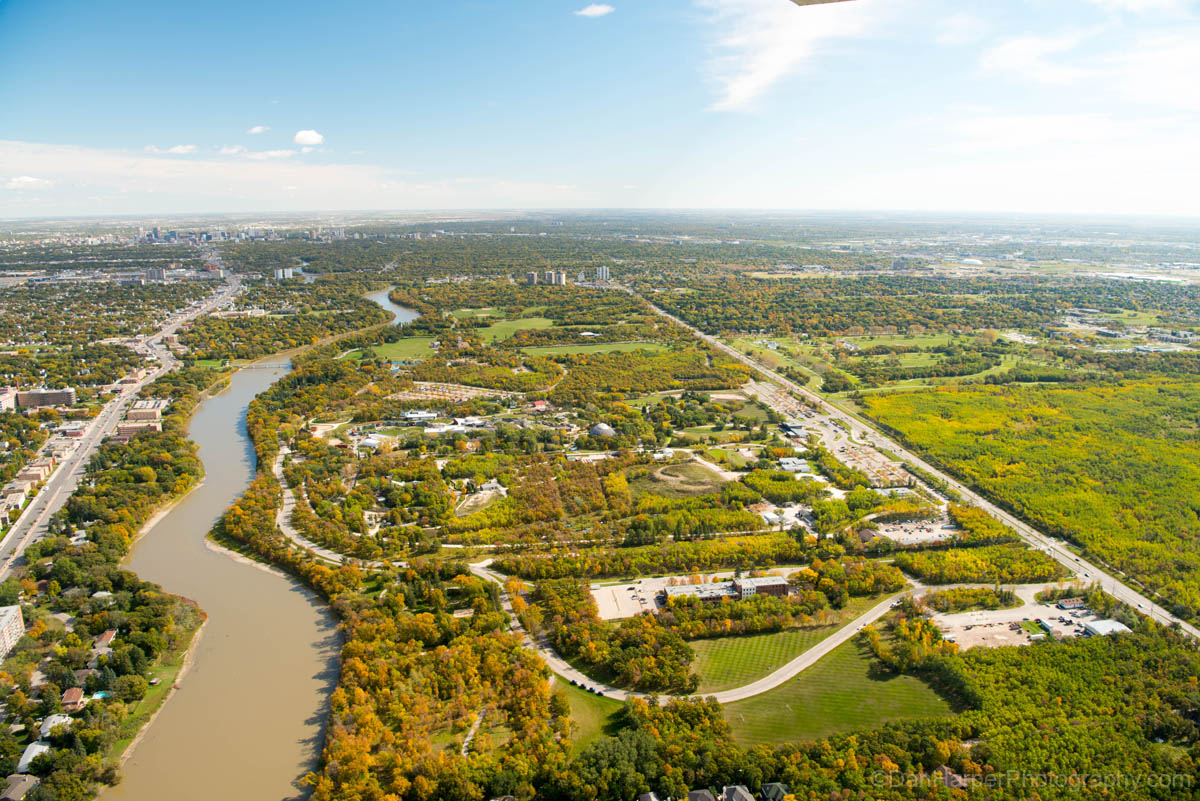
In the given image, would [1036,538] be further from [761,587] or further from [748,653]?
[748,653]

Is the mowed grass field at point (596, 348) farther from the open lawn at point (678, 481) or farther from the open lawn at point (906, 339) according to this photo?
the open lawn at point (678, 481)

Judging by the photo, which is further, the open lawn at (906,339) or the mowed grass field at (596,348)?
the open lawn at (906,339)

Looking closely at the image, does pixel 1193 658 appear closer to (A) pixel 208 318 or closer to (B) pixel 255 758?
(B) pixel 255 758

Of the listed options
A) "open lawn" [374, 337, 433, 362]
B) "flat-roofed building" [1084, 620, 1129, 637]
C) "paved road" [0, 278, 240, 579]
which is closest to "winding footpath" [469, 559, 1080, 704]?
"flat-roofed building" [1084, 620, 1129, 637]

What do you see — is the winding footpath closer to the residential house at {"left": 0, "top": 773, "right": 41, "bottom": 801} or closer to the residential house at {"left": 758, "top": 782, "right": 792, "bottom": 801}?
the residential house at {"left": 758, "top": 782, "right": 792, "bottom": 801}

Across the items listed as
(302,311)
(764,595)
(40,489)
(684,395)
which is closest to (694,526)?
(764,595)

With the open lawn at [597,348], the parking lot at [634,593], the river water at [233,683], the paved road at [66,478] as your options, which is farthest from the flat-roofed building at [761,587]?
the open lawn at [597,348]
